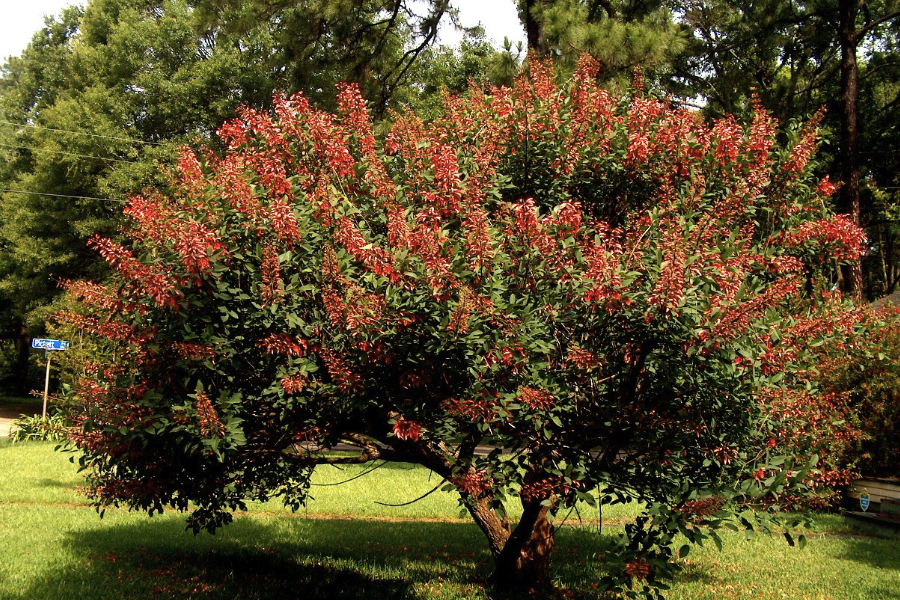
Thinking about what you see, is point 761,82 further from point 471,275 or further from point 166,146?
point 471,275

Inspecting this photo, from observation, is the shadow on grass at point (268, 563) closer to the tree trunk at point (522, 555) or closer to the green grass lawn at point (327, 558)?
the green grass lawn at point (327, 558)

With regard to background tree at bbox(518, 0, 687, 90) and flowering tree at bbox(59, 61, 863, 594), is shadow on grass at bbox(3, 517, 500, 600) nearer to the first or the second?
flowering tree at bbox(59, 61, 863, 594)

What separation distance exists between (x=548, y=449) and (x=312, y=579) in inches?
156

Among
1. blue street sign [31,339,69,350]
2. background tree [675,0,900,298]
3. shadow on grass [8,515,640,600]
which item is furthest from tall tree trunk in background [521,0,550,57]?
blue street sign [31,339,69,350]

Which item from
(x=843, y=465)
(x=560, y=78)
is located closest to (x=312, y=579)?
(x=560, y=78)

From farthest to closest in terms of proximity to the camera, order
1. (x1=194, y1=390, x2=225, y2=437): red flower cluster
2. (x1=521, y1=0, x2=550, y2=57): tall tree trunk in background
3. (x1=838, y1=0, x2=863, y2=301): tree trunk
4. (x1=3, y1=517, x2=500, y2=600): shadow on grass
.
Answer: (x1=838, y1=0, x2=863, y2=301): tree trunk → (x1=521, y1=0, x2=550, y2=57): tall tree trunk in background → (x1=3, y1=517, x2=500, y2=600): shadow on grass → (x1=194, y1=390, x2=225, y2=437): red flower cluster

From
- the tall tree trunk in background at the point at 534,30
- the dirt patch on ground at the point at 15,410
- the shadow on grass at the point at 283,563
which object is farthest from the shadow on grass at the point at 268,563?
the dirt patch on ground at the point at 15,410

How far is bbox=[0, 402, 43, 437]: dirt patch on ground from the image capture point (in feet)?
96.8

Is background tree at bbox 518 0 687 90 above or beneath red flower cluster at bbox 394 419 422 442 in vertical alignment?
above

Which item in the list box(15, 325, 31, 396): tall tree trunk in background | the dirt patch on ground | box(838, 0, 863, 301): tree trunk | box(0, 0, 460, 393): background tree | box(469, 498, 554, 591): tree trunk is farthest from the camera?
box(15, 325, 31, 396): tall tree trunk in background

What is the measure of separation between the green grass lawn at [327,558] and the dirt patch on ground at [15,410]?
59.9 feet

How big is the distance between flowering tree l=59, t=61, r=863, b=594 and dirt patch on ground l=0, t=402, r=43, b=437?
85.8 feet

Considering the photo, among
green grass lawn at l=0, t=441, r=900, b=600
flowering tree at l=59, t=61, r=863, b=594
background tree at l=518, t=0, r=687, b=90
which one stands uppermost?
background tree at l=518, t=0, r=687, b=90

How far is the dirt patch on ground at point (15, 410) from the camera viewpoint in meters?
29.5
